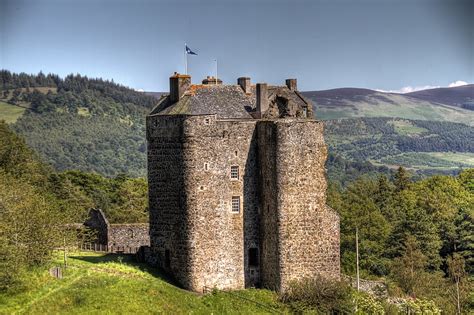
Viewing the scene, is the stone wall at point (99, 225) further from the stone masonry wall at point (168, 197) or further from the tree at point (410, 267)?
the tree at point (410, 267)

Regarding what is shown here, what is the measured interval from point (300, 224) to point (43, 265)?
1273 centimetres

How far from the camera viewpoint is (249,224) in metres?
42.1

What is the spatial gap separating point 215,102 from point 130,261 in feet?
31.5

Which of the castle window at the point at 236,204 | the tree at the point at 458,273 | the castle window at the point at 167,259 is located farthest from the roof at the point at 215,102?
the tree at the point at 458,273

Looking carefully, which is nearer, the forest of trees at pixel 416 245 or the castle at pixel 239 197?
the castle at pixel 239 197

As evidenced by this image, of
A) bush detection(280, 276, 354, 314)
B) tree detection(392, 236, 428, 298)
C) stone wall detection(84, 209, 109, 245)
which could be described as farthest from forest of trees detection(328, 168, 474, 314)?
stone wall detection(84, 209, 109, 245)

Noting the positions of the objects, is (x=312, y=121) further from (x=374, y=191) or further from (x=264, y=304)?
(x=374, y=191)

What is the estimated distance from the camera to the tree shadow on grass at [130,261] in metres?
41.8

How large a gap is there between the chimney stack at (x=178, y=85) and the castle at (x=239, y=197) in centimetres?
69

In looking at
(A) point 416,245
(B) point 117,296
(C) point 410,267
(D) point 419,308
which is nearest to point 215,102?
(B) point 117,296

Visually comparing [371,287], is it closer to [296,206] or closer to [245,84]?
[296,206]

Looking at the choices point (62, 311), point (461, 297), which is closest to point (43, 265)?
point (62, 311)

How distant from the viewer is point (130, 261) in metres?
44.3

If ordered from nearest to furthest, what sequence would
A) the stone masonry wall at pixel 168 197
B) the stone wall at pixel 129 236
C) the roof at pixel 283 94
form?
the stone masonry wall at pixel 168 197, the roof at pixel 283 94, the stone wall at pixel 129 236
